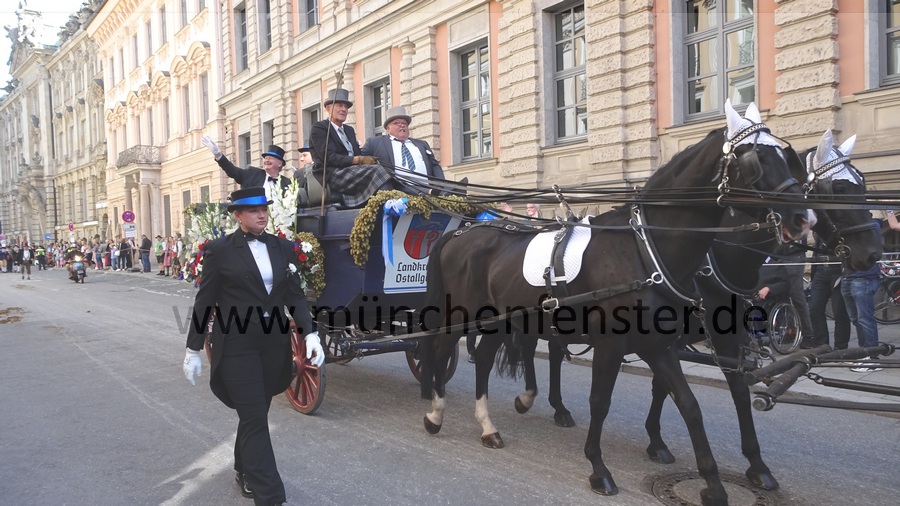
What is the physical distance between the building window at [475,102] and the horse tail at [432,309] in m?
10.1

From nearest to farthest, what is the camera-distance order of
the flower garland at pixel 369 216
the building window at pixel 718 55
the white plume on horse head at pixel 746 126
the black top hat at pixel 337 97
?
1. the white plume on horse head at pixel 746 126
2. the flower garland at pixel 369 216
3. the black top hat at pixel 337 97
4. the building window at pixel 718 55

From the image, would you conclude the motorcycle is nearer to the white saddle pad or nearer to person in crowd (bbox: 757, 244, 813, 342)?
person in crowd (bbox: 757, 244, 813, 342)

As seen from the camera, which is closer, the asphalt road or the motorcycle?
the asphalt road

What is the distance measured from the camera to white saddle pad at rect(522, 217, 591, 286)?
4328 mm

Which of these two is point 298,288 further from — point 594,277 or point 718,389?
point 718,389

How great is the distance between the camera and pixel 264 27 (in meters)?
24.8

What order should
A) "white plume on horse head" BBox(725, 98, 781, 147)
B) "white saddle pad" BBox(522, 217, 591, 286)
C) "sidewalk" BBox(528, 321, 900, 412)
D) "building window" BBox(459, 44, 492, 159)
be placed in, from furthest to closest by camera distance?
"building window" BBox(459, 44, 492, 159) < "sidewalk" BBox(528, 321, 900, 412) < "white saddle pad" BBox(522, 217, 591, 286) < "white plume on horse head" BBox(725, 98, 781, 147)

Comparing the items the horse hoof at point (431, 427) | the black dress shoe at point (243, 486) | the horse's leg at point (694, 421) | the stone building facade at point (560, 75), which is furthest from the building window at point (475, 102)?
the black dress shoe at point (243, 486)

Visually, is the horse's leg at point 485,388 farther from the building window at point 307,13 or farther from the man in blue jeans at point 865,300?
the building window at point 307,13

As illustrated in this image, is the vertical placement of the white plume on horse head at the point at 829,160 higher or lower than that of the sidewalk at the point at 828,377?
higher

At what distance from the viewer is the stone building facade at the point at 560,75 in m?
9.34

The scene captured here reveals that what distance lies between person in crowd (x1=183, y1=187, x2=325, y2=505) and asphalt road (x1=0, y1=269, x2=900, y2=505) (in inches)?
21.8

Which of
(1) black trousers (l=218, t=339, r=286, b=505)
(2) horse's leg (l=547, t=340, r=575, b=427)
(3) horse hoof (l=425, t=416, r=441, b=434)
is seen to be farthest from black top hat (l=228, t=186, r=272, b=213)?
(2) horse's leg (l=547, t=340, r=575, b=427)

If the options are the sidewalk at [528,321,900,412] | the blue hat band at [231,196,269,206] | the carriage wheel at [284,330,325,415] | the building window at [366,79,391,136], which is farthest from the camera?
the building window at [366,79,391,136]
